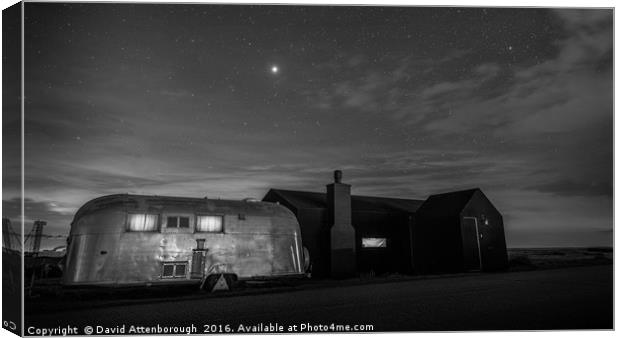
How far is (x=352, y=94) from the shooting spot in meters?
16.3

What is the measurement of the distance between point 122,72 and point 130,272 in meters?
6.18

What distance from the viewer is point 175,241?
51.6 ft

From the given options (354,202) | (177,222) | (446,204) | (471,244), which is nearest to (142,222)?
(177,222)

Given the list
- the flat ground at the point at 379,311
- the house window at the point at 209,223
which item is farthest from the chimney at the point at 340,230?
the house window at the point at 209,223

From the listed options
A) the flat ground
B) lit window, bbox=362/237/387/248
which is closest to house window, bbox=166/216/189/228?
the flat ground

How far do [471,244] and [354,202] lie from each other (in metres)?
6.66

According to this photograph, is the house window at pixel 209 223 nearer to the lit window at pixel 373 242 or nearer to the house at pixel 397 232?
the house at pixel 397 232

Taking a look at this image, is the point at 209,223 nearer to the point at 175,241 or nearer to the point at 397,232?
the point at 175,241

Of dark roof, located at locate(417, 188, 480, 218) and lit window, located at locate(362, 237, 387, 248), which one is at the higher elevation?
dark roof, located at locate(417, 188, 480, 218)

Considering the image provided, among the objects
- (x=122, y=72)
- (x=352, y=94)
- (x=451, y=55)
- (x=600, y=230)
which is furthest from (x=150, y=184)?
(x=600, y=230)

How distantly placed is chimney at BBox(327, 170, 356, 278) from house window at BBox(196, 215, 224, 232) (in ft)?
23.9

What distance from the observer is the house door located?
24.6 m

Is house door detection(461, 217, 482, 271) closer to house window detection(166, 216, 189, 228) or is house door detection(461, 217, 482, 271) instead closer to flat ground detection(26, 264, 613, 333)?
flat ground detection(26, 264, 613, 333)

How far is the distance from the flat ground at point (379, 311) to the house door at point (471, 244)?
8.28 meters
